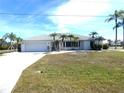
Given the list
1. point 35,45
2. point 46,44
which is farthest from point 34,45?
point 46,44

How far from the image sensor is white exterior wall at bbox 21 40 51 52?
53.5 metres

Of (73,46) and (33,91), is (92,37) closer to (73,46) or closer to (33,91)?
(73,46)

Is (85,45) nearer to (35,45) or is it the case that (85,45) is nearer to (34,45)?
(35,45)

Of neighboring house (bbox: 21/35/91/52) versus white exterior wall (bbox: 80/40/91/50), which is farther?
white exterior wall (bbox: 80/40/91/50)

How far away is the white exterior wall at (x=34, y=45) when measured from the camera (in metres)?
53.5

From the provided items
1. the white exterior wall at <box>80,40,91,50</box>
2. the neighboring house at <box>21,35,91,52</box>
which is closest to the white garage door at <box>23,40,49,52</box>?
the neighboring house at <box>21,35,91,52</box>

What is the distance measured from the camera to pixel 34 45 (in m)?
54.0

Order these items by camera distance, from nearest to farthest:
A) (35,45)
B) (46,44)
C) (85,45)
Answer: (35,45), (46,44), (85,45)

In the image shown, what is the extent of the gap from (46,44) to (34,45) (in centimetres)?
268

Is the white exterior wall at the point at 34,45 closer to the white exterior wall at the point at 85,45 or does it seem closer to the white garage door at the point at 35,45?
the white garage door at the point at 35,45

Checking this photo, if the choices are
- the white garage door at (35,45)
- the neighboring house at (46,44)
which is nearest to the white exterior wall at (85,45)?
the neighboring house at (46,44)

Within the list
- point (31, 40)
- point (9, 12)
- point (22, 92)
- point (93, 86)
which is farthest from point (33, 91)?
point (31, 40)

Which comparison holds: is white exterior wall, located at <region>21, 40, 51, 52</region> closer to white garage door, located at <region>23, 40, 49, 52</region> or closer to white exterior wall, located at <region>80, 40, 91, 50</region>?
white garage door, located at <region>23, 40, 49, 52</region>

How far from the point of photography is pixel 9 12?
32.2 metres
